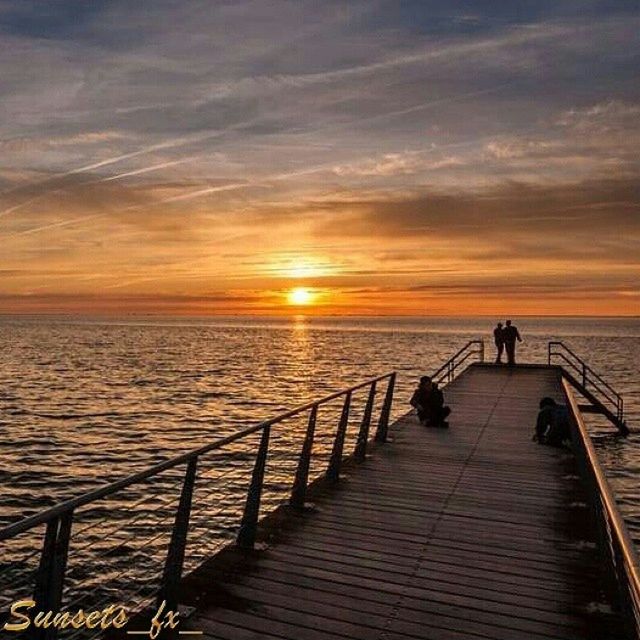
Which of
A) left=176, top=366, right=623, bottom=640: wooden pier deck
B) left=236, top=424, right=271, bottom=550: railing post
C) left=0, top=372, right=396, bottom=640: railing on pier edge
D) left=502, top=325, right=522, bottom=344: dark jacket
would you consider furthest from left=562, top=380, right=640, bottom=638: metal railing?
left=502, top=325, right=522, bottom=344: dark jacket

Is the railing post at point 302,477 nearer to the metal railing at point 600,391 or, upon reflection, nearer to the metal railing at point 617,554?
the metal railing at point 617,554

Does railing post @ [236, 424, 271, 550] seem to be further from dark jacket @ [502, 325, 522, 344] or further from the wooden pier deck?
dark jacket @ [502, 325, 522, 344]

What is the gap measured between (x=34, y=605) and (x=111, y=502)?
14.1m

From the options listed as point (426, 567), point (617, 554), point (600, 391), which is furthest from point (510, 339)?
point (617, 554)

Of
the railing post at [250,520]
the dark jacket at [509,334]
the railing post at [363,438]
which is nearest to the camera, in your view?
the railing post at [250,520]

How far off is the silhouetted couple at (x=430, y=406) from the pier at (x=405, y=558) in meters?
3.71

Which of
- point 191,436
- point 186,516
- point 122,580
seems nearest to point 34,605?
point 186,516

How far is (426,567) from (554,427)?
6.73m

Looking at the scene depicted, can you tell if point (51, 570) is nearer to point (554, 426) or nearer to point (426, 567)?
point (426, 567)

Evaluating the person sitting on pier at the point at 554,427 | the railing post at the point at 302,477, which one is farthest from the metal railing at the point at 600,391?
the railing post at the point at 302,477

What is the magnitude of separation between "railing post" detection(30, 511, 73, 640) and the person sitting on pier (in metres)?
10.1

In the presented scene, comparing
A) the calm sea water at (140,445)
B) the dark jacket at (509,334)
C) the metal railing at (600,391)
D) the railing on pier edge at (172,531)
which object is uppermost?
the dark jacket at (509,334)

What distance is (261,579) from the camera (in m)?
5.87

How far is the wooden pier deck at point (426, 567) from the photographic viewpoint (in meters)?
5.08
